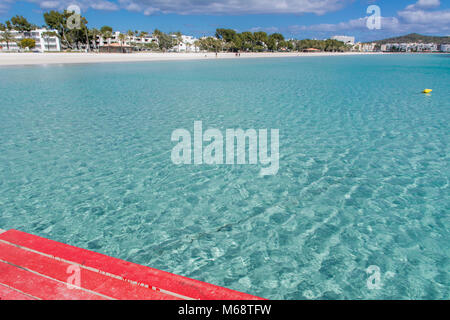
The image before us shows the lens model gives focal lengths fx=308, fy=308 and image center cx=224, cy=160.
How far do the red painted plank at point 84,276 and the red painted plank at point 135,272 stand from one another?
83 millimetres

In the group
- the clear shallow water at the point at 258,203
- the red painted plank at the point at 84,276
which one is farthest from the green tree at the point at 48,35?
the red painted plank at the point at 84,276

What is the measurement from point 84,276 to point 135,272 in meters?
0.50

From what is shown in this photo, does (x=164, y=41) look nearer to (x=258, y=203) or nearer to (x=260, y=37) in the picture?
(x=260, y=37)

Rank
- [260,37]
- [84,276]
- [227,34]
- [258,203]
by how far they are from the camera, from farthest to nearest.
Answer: [260,37]
[227,34]
[258,203]
[84,276]

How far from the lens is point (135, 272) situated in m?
3.30

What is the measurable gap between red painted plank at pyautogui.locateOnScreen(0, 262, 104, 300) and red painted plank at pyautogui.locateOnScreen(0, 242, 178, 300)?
0.07m

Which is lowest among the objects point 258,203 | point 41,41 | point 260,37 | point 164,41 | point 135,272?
point 258,203

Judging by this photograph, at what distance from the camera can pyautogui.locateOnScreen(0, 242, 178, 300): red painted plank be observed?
9.64 feet

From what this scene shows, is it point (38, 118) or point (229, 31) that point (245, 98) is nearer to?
point (38, 118)

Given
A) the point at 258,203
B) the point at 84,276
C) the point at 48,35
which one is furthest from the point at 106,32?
the point at 84,276

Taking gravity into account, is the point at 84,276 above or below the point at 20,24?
below

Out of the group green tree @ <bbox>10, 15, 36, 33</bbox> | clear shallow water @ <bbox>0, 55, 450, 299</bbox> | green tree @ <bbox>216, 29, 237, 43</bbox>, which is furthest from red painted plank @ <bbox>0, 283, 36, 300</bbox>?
green tree @ <bbox>216, 29, 237, 43</bbox>
